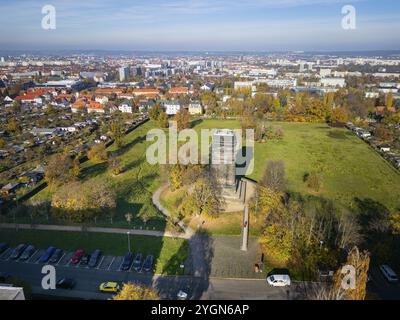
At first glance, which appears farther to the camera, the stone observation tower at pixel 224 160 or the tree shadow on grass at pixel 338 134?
the tree shadow on grass at pixel 338 134

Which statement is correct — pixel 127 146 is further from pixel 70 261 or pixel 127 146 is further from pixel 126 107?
pixel 126 107

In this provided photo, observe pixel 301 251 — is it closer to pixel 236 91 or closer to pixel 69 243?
pixel 69 243

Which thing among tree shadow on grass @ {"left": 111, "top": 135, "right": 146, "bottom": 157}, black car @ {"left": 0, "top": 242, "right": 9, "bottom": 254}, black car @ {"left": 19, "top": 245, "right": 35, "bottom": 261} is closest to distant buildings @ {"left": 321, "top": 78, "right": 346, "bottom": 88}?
tree shadow on grass @ {"left": 111, "top": 135, "right": 146, "bottom": 157}

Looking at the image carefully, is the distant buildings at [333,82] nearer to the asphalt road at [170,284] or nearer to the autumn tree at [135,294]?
the asphalt road at [170,284]

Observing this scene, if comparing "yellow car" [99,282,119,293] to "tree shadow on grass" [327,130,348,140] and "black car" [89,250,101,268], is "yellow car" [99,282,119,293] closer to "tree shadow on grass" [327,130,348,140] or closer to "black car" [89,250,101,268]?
"black car" [89,250,101,268]

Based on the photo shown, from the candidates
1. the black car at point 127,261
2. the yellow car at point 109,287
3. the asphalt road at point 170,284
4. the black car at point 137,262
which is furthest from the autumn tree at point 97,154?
the yellow car at point 109,287

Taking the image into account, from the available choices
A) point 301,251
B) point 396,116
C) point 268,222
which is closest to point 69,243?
point 268,222
